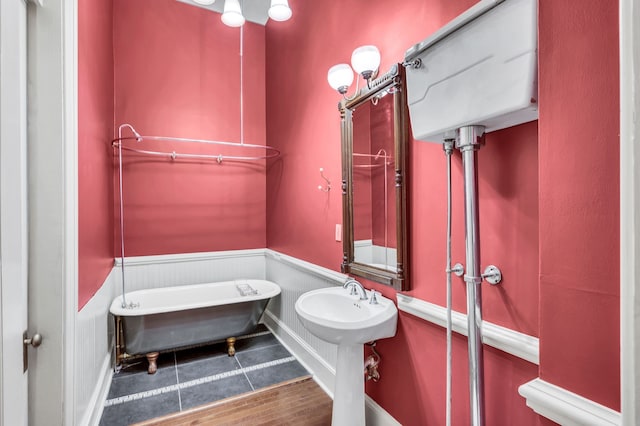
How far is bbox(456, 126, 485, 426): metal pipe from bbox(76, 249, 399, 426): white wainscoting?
79 centimetres

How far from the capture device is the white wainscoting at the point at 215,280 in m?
1.72

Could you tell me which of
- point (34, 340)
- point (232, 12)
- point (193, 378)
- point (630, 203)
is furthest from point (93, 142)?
point (630, 203)

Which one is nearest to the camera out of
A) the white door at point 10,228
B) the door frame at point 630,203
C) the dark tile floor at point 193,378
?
the door frame at point 630,203

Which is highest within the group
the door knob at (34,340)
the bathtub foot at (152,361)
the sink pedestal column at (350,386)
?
the door knob at (34,340)

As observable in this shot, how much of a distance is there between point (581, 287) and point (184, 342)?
267cm

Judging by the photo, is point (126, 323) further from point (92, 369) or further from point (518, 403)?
point (518, 403)

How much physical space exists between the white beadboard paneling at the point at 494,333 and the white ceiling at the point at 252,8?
3029mm

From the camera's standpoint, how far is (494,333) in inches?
43.8

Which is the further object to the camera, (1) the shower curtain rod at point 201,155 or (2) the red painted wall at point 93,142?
(1) the shower curtain rod at point 201,155

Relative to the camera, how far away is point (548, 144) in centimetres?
77

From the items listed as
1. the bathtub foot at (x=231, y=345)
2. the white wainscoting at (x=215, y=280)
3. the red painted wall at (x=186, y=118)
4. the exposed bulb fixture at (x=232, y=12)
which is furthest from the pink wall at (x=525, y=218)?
the red painted wall at (x=186, y=118)

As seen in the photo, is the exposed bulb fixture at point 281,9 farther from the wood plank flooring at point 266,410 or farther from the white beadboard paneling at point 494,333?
the wood plank flooring at point 266,410

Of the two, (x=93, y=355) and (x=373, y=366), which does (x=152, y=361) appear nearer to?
(x=93, y=355)

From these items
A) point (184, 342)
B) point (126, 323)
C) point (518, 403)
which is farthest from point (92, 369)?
point (518, 403)
